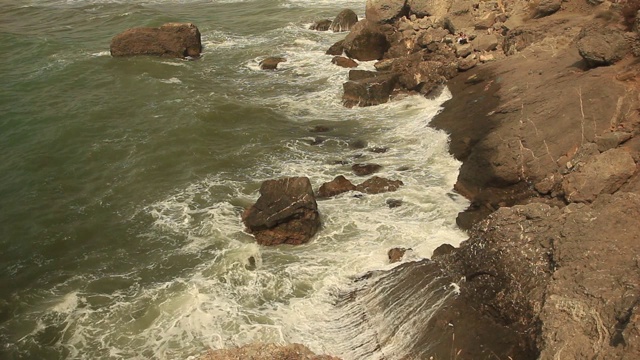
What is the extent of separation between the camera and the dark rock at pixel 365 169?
15.9m

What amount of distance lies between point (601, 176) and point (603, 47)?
4.72m

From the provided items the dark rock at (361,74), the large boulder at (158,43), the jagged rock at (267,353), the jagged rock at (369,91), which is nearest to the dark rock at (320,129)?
the jagged rock at (369,91)

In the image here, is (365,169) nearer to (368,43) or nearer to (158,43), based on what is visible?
(368,43)

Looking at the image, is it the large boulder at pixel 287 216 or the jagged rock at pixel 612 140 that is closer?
the jagged rock at pixel 612 140

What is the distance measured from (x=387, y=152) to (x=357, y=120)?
2.84 meters

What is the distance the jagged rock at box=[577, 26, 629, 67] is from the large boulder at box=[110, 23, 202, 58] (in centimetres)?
1886

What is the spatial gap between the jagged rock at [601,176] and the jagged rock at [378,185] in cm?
470

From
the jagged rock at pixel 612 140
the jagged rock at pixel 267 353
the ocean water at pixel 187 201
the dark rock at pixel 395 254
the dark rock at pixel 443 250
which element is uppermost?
the jagged rock at pixel 612 140

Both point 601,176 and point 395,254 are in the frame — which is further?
point 395,254

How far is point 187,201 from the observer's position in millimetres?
15195

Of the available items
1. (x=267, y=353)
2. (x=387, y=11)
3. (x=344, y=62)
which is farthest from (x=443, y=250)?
(x=387, y=11)

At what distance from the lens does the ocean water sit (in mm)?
10891

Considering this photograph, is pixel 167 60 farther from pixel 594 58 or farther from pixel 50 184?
pixel 594 58

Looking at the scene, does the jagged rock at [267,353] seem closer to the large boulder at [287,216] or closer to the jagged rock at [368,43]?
the large boulder at [287,216]
